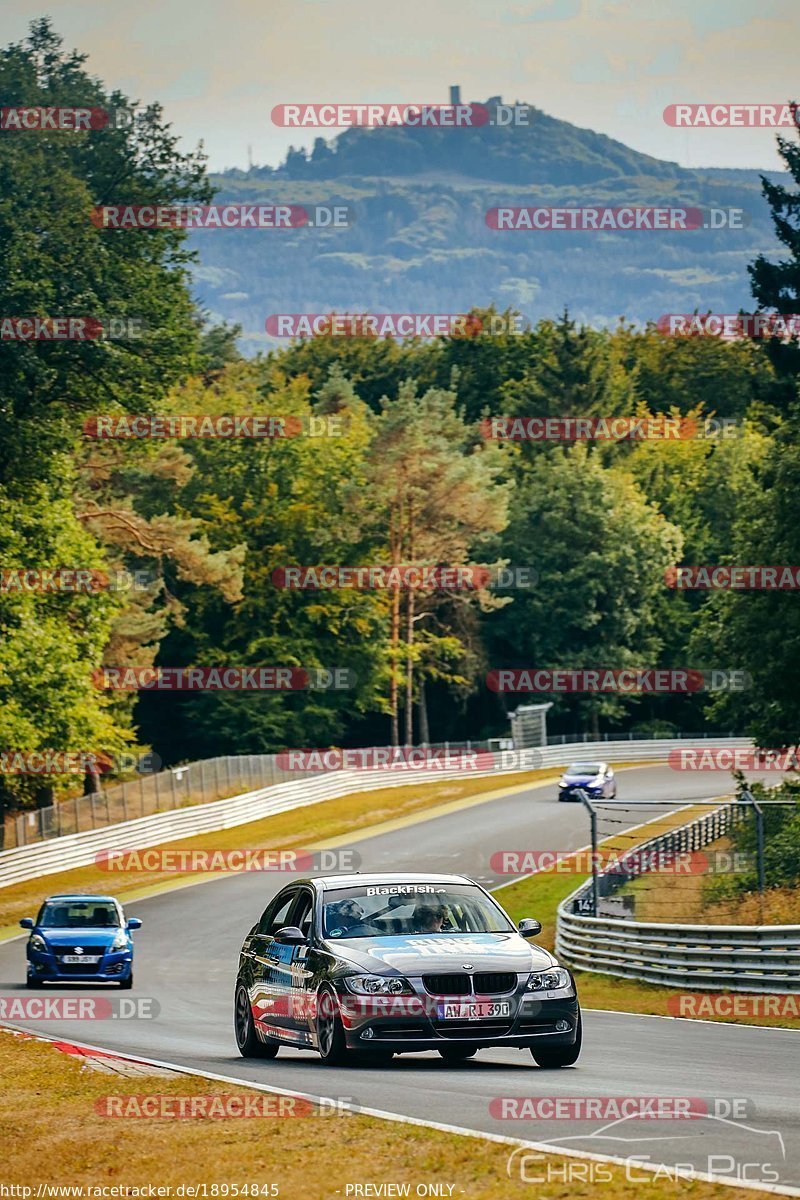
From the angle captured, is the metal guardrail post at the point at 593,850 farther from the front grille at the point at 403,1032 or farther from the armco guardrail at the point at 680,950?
the front grille at the point at 403,1032

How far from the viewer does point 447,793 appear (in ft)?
217

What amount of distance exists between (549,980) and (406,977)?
1076 mm

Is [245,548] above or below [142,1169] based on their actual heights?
above

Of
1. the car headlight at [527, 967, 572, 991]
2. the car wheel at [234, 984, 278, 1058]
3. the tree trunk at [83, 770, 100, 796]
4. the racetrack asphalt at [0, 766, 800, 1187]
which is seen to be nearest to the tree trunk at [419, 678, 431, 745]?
the tree trunk at [83, 770, 100, 796]

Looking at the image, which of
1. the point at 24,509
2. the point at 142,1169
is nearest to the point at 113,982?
the point at 142,1169

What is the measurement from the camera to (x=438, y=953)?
42.7 ft

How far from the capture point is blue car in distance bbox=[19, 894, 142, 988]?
26859mm

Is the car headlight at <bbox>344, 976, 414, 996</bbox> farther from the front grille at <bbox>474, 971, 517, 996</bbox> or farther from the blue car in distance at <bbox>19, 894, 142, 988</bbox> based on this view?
the blue car in distance at <bbox>19, 894, 142, 988</bbox>

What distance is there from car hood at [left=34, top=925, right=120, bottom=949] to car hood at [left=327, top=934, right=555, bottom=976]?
46.0 ft

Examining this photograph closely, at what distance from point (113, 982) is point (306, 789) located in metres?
36.6

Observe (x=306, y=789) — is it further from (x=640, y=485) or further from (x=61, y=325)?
(x=640, y=485)

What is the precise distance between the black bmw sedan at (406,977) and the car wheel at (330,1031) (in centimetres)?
1

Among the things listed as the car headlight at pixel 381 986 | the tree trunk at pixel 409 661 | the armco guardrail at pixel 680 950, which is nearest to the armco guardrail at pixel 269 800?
the tree trunk at pixel 409 661

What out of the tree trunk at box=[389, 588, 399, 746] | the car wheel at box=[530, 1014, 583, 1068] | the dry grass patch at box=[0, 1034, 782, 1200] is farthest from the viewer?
the tree trunk at box=[389, 588, 399, 746]
